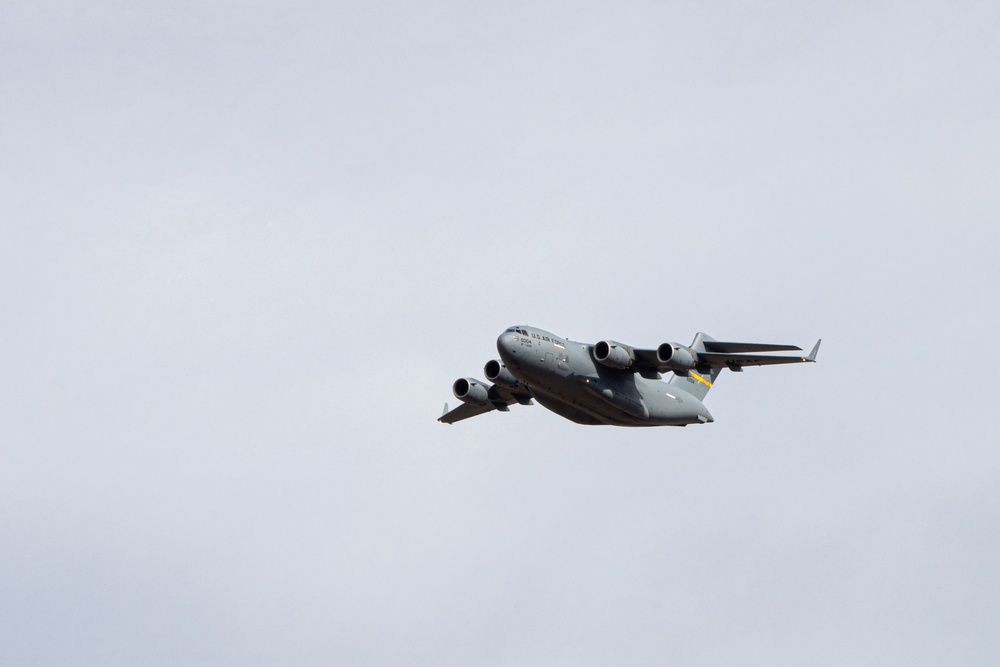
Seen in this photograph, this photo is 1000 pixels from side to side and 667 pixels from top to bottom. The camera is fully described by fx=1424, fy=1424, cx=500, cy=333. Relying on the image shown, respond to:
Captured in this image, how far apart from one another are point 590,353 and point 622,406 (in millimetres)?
1779

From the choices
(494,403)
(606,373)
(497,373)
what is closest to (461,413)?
(494,403)

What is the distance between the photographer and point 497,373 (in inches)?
1578

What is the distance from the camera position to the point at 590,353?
39.2m

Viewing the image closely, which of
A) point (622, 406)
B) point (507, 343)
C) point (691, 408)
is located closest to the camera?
point (507, 343)

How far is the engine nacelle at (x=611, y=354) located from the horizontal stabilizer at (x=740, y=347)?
2966 millimetres

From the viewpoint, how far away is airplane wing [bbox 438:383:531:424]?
137 ft

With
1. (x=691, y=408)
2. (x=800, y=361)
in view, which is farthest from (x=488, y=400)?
(x=800, y=361)

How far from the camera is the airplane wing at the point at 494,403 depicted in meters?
41.6

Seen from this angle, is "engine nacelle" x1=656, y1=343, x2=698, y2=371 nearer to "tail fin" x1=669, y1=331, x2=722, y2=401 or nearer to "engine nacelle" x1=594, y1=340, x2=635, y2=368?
"engine nacelle" x1=594, y1=340, x2=635, y2=368

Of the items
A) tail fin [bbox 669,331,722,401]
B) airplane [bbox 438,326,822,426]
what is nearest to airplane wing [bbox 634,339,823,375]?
airplane [bbox 438,326,822,426]

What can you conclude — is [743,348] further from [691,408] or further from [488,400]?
[488,400]

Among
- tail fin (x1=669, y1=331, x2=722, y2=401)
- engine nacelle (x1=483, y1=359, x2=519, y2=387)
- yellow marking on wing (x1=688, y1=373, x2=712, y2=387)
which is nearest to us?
engine nacelle (x1=483, y1=359, x2=519, y2=387)

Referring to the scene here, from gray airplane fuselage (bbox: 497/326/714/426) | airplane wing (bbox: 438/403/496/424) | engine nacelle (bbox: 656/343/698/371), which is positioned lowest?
gray airplane fuselage (bbox: 497/326/714/426)

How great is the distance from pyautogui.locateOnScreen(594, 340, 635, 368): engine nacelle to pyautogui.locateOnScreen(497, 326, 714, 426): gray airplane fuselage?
0.35 meters
